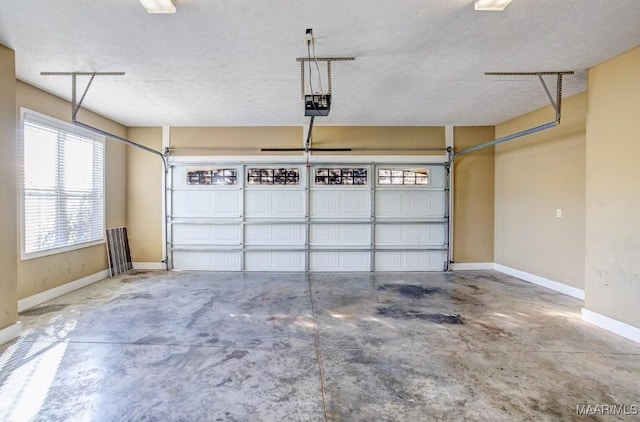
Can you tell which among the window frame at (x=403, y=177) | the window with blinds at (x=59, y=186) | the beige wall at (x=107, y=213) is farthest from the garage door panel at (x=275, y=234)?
the window with blinds at (x=59, y=186)

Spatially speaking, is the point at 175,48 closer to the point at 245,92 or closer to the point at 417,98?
the point at 245,92

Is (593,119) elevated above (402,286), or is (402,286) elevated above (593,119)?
(593,119)

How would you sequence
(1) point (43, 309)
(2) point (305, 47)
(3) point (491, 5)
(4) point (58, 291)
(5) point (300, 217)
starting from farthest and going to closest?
(5) point (300, 217) → (4) point (58, 291) → (1) point (43, 309) → (2) point (305, 47) → (3) point (491, 5)

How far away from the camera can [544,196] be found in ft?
16.3

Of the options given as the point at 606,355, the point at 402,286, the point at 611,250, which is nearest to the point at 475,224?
the point at 402,286

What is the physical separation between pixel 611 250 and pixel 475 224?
2934 millimetres

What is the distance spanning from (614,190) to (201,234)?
629cm

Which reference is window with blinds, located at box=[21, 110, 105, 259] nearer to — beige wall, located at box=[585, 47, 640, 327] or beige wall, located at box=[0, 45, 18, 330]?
beige wall, located at box=[0, 45, 18, 330]

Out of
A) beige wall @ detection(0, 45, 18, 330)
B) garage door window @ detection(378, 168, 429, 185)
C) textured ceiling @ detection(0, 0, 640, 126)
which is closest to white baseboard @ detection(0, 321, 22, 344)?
beige wall @ detection(0, 45, 18, 330)

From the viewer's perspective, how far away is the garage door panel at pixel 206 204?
20.0 ft

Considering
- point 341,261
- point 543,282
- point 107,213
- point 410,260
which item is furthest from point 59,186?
point 543,282

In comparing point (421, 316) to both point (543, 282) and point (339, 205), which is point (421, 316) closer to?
point (543, 282)

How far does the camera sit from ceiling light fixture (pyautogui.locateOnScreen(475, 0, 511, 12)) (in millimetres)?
2283

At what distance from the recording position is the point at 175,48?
9.96 ft
